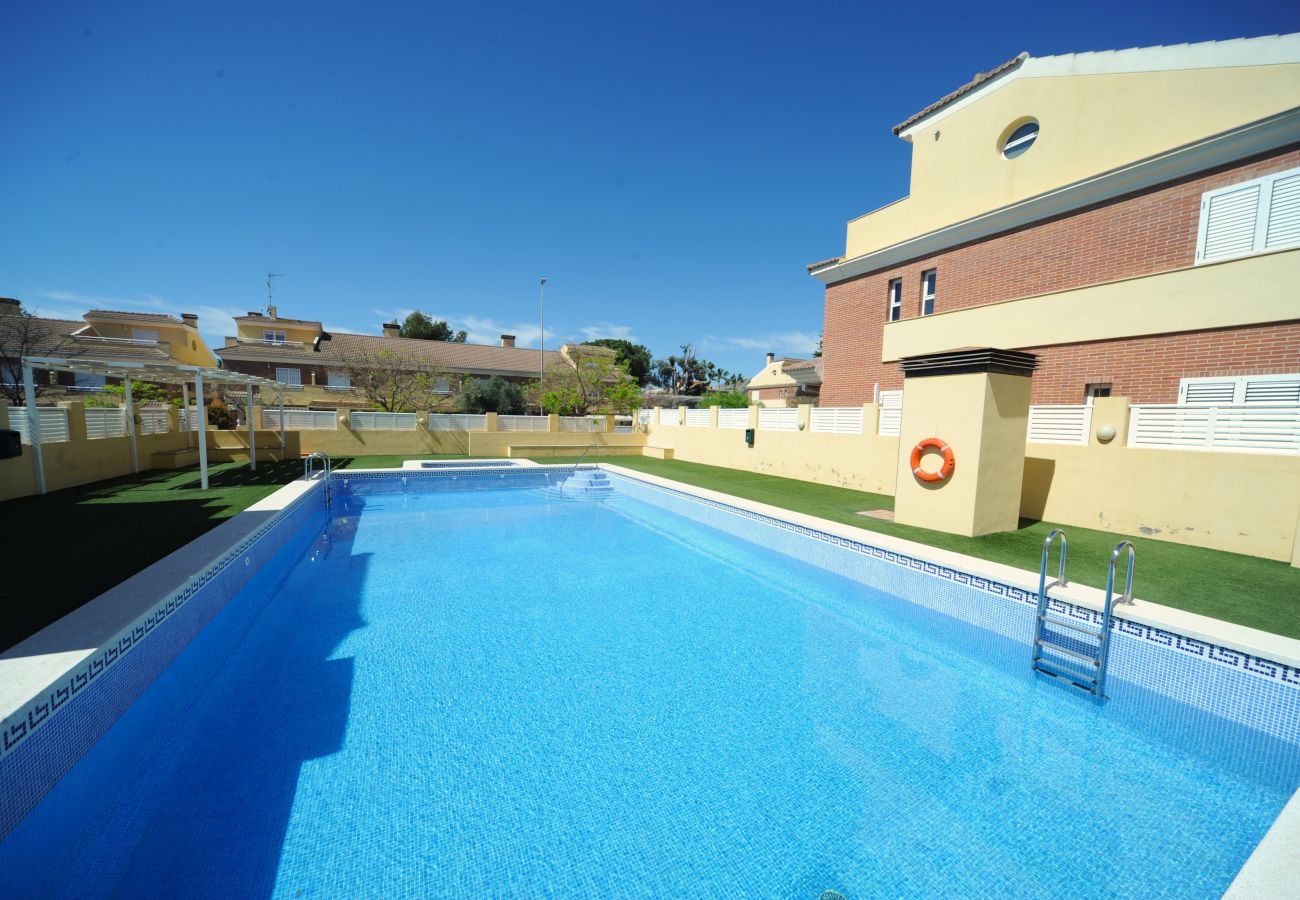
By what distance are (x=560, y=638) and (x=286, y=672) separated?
239cm

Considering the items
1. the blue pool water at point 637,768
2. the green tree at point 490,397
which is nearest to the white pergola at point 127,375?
the blue pool water at point 637,768

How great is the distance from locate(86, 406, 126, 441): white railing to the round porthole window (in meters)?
22.0

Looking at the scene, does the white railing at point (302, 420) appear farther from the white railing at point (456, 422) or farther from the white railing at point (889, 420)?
the white railing at point (889, 420)

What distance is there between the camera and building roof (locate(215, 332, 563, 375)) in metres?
31.8

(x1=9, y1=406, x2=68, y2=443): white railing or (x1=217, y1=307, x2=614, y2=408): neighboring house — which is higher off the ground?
(x1=217, y1=307, x2=614, y2=408): neighboring house

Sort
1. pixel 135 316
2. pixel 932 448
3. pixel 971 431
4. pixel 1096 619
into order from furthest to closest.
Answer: pixel 135 316 → pixel 932 448 → pixel 971 431 → pixel 1096 619

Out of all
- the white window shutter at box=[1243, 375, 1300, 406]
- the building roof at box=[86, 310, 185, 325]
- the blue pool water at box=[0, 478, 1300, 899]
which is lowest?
the blue pool water at box=[0, 478, 1300, 899]

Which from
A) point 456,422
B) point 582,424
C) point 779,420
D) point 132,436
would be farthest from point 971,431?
point 132,436

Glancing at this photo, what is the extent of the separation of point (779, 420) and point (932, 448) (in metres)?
6.92

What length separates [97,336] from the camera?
30.4 metres

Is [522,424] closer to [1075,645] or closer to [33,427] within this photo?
[33,427]

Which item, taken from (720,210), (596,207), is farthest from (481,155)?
(720,210)

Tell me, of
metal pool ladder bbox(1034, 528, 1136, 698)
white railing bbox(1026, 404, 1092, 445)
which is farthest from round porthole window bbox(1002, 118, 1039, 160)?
metal pool ladder bbox(1034, 528, 1136, 698)

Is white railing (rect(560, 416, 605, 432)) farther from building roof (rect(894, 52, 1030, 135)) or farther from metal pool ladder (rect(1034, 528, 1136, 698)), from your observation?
metal pool ladder (rect(1034, 528, 1136, 698))
